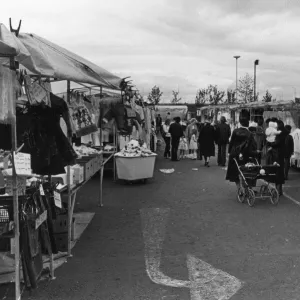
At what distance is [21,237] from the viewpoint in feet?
14.1

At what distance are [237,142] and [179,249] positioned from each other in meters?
4.11

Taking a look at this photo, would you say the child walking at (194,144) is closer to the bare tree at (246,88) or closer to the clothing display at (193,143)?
the clothing display at (193,143)

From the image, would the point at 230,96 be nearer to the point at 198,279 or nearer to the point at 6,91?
the point at 198,279

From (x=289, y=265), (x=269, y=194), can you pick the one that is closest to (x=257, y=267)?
(x=289, y=265)

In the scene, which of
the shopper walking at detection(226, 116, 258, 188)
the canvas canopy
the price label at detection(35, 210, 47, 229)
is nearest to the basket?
the shopper walking at detection(226, 116, 258, 188)

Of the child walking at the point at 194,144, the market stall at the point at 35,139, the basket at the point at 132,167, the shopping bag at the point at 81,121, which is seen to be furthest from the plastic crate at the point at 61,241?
the child walking at the point at 194,144

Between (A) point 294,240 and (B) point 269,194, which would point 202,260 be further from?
(B) point 269,194

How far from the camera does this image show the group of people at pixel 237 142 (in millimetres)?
9508

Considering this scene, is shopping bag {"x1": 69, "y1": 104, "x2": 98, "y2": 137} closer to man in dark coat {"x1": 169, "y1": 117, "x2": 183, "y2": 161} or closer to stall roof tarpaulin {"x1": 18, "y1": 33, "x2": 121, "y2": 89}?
stall roof tarpaulin {"x1": 18, "y1": 33, "x2": 121, "y2": 89}

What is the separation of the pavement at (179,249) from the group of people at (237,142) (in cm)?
99

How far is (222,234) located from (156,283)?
2.31 metres

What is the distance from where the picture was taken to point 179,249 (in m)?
6.16

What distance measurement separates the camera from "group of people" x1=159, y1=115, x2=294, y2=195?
9.51 m

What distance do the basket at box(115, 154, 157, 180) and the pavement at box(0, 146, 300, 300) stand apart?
125cm
